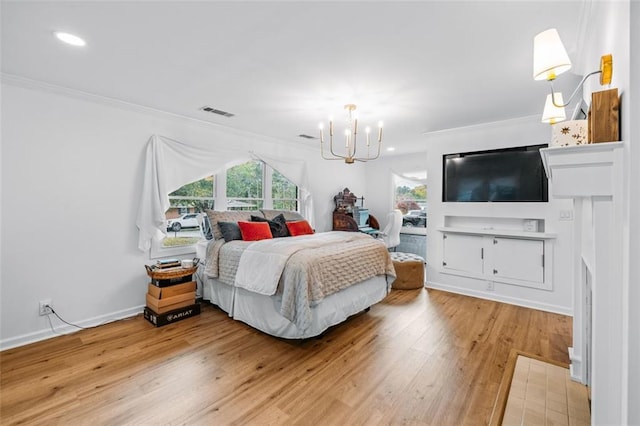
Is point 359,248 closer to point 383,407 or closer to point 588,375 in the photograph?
point 383,407

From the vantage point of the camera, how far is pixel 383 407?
179 centimetres

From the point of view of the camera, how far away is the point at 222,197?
4168 millimetres

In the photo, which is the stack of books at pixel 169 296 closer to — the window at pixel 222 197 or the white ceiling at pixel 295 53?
the window at pixel 222 197

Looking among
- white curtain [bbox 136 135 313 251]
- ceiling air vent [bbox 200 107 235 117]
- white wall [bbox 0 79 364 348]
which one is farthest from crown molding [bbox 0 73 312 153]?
ceiling air vent [bbox 200 107 235 117]

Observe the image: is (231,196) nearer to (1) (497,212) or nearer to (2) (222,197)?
(2) (222,197)

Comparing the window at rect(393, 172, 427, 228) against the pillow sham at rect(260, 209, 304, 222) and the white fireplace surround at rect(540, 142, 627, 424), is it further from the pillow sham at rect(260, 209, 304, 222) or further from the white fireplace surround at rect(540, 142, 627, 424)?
the white fireplace surround at rect(540, 142, 627, 424)

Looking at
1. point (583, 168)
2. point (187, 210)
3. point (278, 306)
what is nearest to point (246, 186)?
point (187, 210)

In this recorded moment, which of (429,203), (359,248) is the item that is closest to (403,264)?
(429,203)

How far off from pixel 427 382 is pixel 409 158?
4953 mm

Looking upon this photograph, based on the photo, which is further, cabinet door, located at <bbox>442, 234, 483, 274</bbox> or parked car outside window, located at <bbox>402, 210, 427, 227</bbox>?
parked car outside window, located at <bbox>402, 210, 427, 227</bbox>

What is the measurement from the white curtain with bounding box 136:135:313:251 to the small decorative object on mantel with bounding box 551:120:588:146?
3589 mm

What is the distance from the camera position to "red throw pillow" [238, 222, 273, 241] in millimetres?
3396

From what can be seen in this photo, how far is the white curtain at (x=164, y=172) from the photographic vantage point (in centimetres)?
327

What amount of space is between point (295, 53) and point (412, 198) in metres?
A: 4.89
